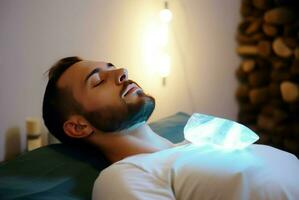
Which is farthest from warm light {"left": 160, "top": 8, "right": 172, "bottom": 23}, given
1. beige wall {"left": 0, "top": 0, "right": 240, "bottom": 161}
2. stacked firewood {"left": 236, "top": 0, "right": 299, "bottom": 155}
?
stacked firewood {"left": 236, "top": 0, "right": 299, "bottom": 155}

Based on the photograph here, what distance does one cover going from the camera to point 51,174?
116cm

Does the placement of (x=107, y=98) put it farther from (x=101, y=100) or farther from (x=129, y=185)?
(x=129, y=185)

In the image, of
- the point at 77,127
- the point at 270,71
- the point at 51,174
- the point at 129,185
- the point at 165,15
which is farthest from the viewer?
the point at 270,71

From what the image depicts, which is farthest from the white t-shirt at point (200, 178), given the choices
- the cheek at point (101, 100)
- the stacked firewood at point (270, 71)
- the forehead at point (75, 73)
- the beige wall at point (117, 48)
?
the stacked firewood at point (270, 71)

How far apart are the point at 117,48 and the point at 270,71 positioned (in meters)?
1.00

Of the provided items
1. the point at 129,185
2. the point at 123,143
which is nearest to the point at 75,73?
the point at 123,143

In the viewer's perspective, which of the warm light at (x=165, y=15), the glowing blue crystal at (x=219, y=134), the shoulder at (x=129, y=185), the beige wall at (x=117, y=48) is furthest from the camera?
the warm light at (x=165, y=15)

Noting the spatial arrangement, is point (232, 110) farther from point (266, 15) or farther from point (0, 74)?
point (0, 74)

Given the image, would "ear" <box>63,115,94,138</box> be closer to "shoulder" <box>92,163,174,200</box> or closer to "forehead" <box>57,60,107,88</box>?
"forehead" <box>57,60,107,88</box>

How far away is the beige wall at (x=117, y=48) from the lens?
1.47 metres

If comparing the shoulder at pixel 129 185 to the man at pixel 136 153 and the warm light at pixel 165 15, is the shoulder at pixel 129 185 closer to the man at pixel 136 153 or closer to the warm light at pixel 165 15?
the man at pixel 136 153

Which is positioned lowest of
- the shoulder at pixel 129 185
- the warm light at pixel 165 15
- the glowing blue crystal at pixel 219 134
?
the shoulder at pixel 129 185

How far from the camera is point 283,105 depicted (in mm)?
2199

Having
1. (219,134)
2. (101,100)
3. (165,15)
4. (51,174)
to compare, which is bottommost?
(51,174)
